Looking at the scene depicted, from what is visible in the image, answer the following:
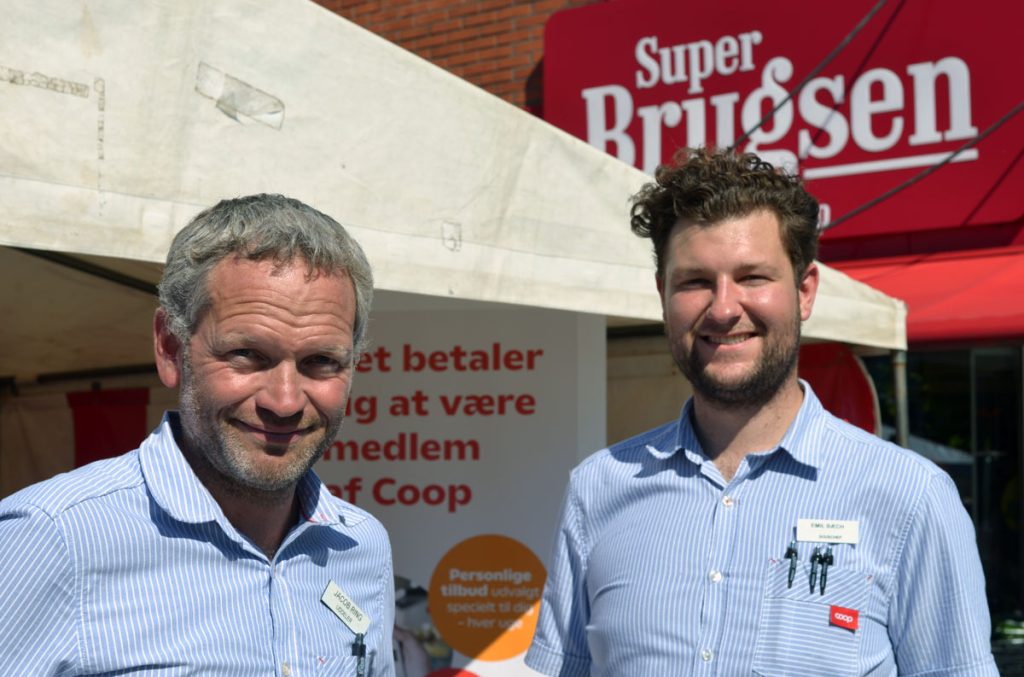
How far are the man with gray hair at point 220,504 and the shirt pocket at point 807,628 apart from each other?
71cm

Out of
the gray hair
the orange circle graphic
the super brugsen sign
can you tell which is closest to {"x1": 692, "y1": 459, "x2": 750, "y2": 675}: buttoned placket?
the gray hair

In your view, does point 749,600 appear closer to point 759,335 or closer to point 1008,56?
point 759,335

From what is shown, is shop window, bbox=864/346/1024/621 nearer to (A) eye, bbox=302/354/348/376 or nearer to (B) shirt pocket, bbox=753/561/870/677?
(B) shirt pocket, bbox=753/561/870/677

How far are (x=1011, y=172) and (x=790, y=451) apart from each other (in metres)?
5.39

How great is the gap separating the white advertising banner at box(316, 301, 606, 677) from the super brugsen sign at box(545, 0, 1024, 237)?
10.2ft

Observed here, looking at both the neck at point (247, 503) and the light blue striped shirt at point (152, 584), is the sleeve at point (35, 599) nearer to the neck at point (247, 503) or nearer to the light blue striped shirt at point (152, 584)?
the light blue striped shirt at point (152, 584)

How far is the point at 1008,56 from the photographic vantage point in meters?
6.50

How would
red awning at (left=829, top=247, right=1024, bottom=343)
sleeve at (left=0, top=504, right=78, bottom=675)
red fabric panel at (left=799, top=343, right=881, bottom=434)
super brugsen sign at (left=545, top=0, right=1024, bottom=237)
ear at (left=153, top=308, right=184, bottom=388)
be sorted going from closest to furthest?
sleeve at (left=0, top=504, right=78, bottom=675) < ear at (left=153, top=308, right=184, bottom=388) < red fabric panel at (left=799, top=343, right=881, bottom=434) < red awning at (left=829, top=247, right=1024, bottom=343) < super brugsen sign at (left=545, top=0, right=1024, bottom=237)

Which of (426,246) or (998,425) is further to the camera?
(998,425)

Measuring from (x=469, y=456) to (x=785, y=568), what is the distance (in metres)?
1.87

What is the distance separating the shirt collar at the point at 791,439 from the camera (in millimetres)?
1987

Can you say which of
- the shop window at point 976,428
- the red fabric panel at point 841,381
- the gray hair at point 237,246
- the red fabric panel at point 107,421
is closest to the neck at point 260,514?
the gray hair at point 237,246

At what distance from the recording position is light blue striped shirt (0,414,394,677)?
4.66ft

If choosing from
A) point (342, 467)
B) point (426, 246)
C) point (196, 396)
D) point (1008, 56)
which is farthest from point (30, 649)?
point (1008, 56)
